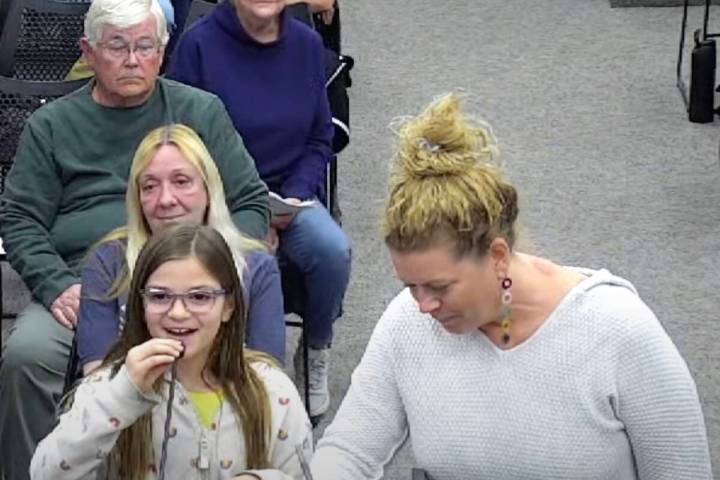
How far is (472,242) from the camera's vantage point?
2.36 metres

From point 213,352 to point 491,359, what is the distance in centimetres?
48

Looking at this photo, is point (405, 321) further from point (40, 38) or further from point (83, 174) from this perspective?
point (40, 38)

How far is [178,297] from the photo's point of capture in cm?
260

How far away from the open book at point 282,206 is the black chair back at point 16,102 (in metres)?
0.59

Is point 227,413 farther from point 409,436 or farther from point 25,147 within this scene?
point 25,147

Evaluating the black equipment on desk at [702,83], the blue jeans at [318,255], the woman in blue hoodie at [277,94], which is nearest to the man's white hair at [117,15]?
the woman in blue hoodie at [277,94]

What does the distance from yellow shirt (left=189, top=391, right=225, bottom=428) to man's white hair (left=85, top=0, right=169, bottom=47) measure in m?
1.18

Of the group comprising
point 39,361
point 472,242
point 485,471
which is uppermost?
point 472,242

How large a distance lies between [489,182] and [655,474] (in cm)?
53

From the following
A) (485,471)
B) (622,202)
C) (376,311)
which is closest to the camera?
(485,471)

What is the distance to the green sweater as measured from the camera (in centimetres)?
353

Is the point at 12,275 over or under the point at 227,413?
under

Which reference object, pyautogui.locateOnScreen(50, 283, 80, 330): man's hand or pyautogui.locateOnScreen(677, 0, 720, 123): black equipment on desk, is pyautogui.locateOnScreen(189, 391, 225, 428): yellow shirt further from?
pyautogui.locateOnScreen(677, 0, 720, 123): black equipment on desk

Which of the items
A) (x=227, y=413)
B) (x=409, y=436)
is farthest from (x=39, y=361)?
(x=409, y=436)
